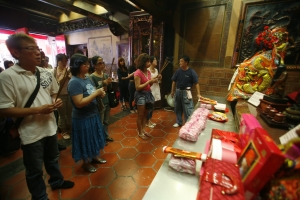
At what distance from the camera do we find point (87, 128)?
204cm

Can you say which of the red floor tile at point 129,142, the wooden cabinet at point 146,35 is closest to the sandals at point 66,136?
the red floor tile at point 129,142

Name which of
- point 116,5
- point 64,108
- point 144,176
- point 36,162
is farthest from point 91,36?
point 144,176

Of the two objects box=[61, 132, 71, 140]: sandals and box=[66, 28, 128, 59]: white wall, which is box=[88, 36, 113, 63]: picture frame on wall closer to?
box=[66, 28, 128, 59]: white wall

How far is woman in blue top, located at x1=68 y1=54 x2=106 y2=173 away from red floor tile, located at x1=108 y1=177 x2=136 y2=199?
1.52 feet

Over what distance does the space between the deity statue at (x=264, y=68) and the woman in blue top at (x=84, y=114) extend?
2413mm

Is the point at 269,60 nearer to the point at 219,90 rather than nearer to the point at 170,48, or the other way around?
the point at 219,90

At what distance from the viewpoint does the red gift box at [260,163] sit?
0.61 metres

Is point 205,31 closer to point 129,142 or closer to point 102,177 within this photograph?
point 129,142

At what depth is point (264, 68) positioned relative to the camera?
2.37m

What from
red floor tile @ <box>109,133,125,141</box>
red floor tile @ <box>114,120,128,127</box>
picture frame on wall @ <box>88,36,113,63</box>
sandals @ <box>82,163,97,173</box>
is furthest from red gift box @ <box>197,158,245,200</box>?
picture frame on wall @ <box>88,36,113,63</box>

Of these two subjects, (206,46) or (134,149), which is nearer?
(134,149)

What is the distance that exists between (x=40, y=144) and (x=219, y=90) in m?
4.87

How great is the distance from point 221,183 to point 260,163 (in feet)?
0.76

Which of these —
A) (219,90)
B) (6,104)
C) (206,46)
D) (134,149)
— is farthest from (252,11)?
(6,104)
